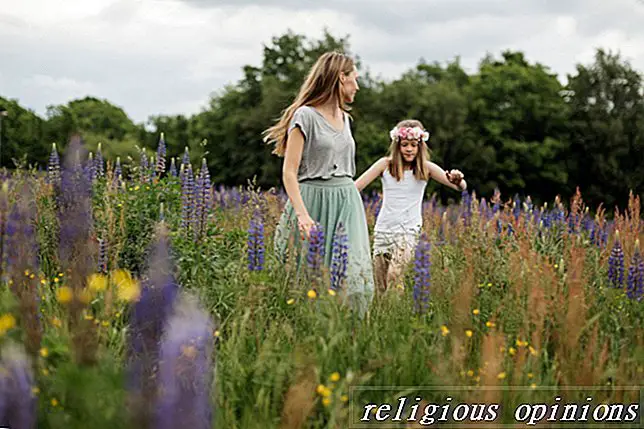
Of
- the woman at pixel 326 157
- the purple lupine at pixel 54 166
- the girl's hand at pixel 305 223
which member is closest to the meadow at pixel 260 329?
the girl's hand at pixel 305 223

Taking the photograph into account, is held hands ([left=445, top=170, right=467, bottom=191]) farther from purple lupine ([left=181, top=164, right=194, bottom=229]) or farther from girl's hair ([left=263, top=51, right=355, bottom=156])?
purple lupine ([left=181, top=164, right=194, bottom=229])

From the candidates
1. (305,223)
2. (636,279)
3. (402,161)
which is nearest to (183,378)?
(305,223)

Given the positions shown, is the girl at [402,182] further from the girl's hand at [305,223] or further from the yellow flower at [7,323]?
the yellow flower at [7,323]

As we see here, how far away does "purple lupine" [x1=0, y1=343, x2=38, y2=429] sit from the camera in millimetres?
1861

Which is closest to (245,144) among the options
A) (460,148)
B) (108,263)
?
(460,148)

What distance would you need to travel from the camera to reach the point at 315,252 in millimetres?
3996

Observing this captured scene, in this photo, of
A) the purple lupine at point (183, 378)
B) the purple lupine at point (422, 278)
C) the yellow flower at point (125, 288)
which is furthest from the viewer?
the purple lupine at point (422, 278)

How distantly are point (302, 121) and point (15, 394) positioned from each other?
293 cm

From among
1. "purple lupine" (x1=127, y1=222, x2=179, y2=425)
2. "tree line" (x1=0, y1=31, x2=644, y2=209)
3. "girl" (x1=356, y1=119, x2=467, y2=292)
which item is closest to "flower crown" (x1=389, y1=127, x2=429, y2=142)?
Result: "girl" (x1=356, y1=119, x2=467, y2=292)

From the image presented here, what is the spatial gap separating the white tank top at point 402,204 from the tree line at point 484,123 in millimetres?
22946

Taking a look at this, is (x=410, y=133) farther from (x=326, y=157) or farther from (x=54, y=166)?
(x=54, y=166)

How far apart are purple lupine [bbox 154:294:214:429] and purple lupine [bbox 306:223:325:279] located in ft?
6.63

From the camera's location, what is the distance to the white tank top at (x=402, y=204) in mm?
6066

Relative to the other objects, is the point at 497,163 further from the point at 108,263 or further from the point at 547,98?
the point at 108,263
